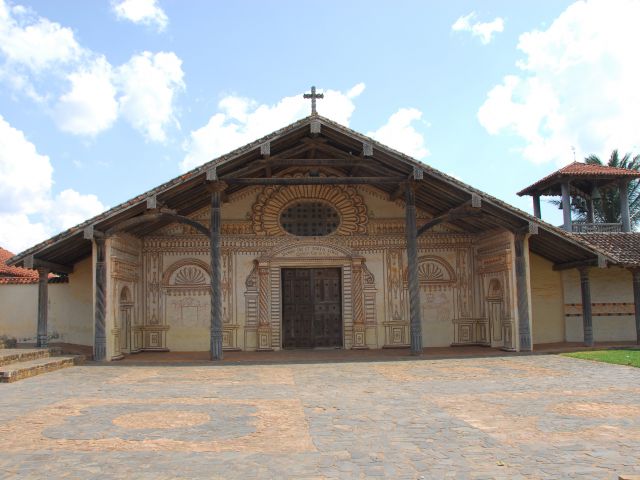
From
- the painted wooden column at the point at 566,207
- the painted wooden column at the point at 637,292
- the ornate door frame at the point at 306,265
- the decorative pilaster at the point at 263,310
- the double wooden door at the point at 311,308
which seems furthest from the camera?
the painted wooden column at the point at 566,207

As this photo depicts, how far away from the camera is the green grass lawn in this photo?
1249cm

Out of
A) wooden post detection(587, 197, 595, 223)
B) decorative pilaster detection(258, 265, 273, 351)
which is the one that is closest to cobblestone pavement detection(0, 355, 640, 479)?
decorative pilaster detection(258, 265, 273, 351)

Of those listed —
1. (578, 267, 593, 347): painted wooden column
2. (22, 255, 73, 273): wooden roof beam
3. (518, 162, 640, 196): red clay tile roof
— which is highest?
(518, 162, 640, 196): red clay tile roof

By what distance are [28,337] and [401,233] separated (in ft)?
37.6

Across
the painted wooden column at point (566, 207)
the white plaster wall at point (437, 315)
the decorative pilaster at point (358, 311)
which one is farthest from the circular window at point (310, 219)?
the painted wooden column at point (566, 207)

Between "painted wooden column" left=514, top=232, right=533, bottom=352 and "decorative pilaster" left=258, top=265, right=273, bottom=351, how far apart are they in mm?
6513

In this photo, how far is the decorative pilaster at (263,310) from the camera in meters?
16.5

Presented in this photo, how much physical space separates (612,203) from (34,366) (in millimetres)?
27089

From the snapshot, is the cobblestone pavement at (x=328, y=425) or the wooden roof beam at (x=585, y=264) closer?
the cobblestone pavement at (x=328, y=425)

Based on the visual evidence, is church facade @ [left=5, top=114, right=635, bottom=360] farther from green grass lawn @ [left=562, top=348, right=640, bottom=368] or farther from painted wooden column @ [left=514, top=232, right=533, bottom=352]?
green grass lawn @ [left=562, top=348, right=640, bottom=368]

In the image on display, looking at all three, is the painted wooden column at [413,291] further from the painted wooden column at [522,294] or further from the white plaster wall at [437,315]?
the white plaster wall at [437,315]

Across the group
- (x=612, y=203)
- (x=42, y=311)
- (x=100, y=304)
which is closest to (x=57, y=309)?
(x=42, y=311)

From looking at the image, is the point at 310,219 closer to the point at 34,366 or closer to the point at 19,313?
the point at 34,366

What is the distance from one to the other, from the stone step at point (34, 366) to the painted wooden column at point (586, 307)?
1250 centimetres
